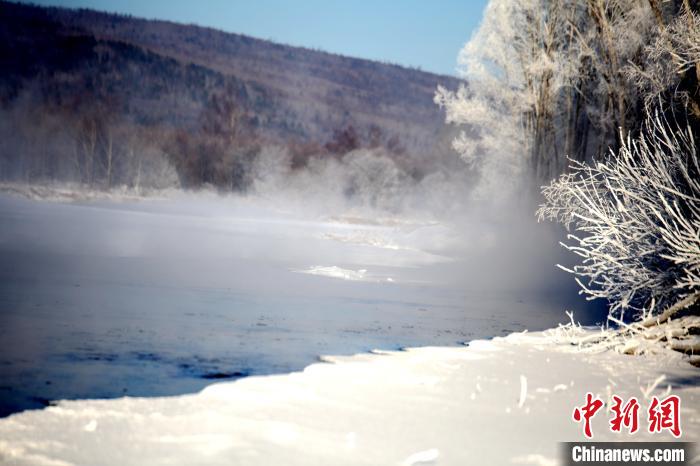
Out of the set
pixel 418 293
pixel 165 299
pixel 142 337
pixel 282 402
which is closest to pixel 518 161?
pixel 418 293

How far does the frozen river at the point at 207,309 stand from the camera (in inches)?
226

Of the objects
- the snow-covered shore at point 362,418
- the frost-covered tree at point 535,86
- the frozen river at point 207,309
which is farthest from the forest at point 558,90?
the snow-covered shore at point 362,418

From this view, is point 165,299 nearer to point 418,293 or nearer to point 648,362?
point 418,293

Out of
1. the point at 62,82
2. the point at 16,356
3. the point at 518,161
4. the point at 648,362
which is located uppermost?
the point at 62,82

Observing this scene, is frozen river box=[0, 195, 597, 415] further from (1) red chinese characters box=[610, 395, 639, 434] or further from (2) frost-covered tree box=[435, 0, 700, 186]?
(2) frost-covered tree box=[435, 0, 700, 186]

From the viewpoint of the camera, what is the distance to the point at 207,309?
29.8 feet

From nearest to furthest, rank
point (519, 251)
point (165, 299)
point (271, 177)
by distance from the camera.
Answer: point (165, 299) < point (519, 251) < point (271, 177)

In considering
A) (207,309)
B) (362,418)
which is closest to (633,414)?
(362,418)

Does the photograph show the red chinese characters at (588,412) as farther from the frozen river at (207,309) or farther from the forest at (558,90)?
the forest at (558,90)

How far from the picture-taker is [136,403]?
172 inches

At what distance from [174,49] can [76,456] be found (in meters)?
165

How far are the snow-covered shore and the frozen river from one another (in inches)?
31.4

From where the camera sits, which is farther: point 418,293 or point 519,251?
point 519,251

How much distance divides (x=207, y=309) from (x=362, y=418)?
5346 mm
